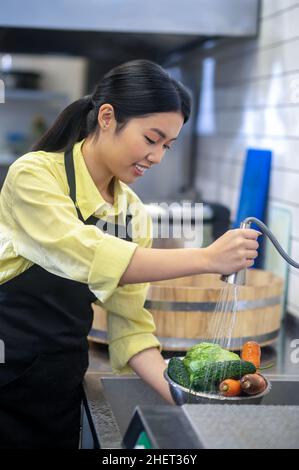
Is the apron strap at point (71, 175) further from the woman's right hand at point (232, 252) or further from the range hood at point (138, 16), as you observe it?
the range hood at point (138, 16)

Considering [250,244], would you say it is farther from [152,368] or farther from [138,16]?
[138,16]

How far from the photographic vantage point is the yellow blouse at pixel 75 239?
1.29 meters

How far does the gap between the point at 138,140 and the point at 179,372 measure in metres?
0.44

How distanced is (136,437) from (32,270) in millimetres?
516

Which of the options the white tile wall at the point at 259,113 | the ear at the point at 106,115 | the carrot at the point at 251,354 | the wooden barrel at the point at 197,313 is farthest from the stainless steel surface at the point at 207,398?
the white tile wall at the point at 259,113

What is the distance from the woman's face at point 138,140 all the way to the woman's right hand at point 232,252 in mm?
309

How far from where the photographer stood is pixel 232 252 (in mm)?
1231

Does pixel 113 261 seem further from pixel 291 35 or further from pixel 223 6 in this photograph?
pixel 223 6

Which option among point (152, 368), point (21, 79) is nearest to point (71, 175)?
point (152, 368)

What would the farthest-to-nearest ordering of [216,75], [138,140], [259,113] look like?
[216,75], [259,113], [138,140]

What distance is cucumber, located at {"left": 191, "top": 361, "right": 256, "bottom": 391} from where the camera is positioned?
1.37 m

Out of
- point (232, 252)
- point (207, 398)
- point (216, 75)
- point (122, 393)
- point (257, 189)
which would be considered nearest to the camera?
point (232, 252)

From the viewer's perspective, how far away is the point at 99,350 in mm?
2025

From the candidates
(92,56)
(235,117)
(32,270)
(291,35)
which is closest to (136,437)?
(32,270)
